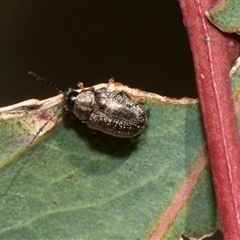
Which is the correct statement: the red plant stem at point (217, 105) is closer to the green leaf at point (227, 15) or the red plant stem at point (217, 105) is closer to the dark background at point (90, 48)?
the green leaf at point (227, 15)

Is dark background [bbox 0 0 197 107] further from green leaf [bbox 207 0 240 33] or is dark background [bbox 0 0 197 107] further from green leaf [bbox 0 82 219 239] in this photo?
green leaf [bbox 207 0 240 33]

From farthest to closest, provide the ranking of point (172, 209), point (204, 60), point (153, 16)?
point (153, 16), point (172, 209), point (204, 60)

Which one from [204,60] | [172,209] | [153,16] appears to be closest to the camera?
[204,60]

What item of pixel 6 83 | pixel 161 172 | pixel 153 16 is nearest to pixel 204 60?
pixel 161 172

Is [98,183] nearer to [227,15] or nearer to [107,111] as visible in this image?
[107,111]

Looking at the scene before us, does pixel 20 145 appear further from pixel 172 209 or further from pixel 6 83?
pixel 6 83

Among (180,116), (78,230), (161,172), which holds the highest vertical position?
(180,116)

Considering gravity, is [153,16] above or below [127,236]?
above

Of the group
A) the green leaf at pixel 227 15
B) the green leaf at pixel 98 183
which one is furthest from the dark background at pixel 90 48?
the green leaf at pixel 227 15
